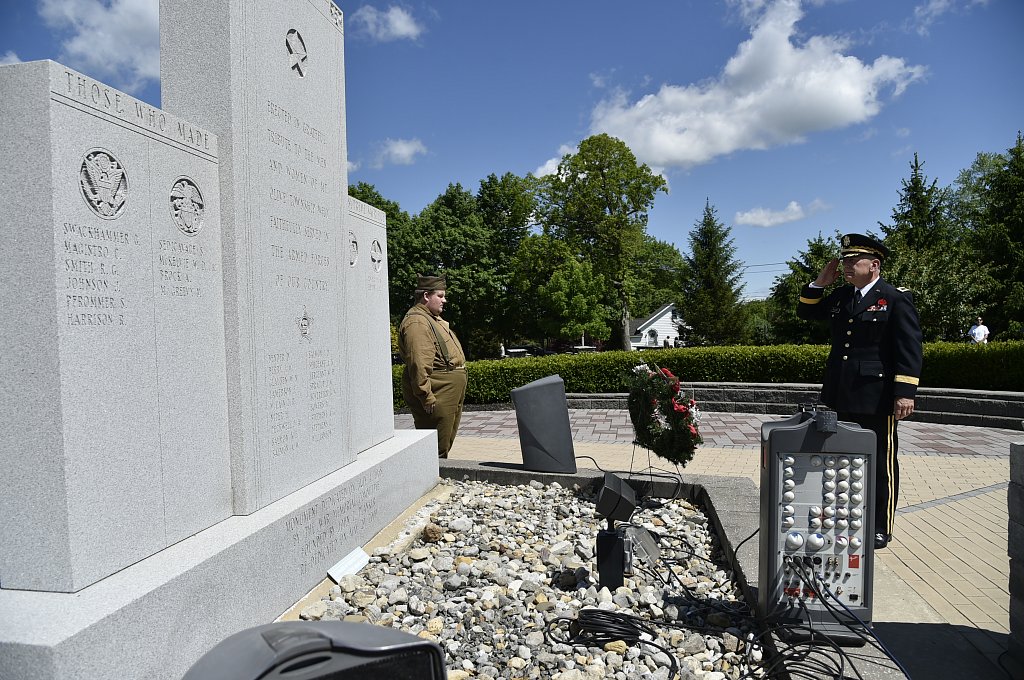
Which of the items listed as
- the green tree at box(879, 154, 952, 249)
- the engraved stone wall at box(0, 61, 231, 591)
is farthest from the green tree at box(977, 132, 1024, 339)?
the engraved stone wall at box(0, 61, 231, 591)

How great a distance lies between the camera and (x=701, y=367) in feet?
44.5

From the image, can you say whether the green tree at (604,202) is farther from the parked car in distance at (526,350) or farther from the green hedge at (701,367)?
the parked car in distance at (526,350)

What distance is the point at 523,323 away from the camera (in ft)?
120

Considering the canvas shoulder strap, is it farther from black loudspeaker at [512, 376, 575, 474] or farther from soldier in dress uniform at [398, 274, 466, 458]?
black loudspeaker at [512, 376, 575, 474]

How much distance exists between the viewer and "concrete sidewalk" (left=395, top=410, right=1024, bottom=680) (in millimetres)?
2752

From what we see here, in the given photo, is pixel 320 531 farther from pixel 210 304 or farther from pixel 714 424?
pixel 714 424

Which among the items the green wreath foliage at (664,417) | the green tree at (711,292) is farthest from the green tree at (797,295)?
the green wreath foliage at (664,417)

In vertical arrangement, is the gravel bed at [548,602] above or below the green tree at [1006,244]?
below

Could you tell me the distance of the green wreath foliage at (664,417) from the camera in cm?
551

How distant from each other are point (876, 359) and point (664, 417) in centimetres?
188

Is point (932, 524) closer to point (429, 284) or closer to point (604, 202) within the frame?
point (429, 284)

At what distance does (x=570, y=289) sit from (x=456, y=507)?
26.9 meters

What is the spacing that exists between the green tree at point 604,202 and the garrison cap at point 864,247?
2418 centimetres

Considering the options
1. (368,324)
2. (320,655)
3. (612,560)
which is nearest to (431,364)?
(368,324)
